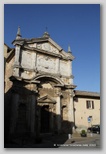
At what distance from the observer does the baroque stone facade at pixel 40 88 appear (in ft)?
39.8

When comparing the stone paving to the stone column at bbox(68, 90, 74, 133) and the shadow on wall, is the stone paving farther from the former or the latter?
the stone column at bbox(68, 90, 74, 133)

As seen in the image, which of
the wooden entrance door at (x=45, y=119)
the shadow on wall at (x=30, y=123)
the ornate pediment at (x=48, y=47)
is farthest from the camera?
the ornate pediment at (x=48, y=47)

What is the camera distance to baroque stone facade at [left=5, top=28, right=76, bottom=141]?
1213 cm

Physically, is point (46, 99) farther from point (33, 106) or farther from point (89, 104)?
point (89, 104)

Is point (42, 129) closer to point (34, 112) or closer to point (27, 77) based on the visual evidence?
point (34, 112)

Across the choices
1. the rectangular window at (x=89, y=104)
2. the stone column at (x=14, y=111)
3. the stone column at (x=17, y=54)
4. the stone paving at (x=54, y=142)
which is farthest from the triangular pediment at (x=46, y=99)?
the rectangular window at (x=89, y=104)

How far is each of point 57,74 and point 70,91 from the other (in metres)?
1.41

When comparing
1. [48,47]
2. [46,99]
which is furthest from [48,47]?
[46,99]

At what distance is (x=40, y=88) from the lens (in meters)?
13.4

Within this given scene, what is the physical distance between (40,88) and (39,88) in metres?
0.08

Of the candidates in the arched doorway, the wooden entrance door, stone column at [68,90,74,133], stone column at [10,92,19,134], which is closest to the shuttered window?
stone column at [68,90,74,133]

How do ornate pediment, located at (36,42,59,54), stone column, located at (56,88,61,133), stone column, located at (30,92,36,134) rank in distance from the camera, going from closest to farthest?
stone column, located at (30,92,36,134), stone column, located at (56,88,61,133), ornate pediment, located at (36,42,59,54)

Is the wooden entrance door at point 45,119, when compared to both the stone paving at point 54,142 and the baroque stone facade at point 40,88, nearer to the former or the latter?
the baroque stone facade at point 40,88
